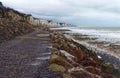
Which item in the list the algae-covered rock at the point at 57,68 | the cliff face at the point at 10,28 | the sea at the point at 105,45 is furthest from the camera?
the cliff face at the point at 10,28

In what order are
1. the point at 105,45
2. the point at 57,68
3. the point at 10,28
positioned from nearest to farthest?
the point at 57,68 → the point at 10,28 → the point at 105,45

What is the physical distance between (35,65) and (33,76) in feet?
9.41

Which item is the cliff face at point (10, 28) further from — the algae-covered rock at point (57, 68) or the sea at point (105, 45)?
the algae-covered rock at point (57, 68)

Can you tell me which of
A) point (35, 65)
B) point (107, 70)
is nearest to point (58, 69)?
point (35, 65)

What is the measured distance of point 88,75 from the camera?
44.5ft

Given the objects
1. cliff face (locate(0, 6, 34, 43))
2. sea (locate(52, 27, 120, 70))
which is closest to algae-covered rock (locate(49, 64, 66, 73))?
sea (locate(52, 27, 120, 70))

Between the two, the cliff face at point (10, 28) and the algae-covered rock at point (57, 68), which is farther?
the cliff face at point (10, 28)

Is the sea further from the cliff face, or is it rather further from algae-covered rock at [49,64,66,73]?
the cliff face

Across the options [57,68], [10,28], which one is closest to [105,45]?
[10,28]

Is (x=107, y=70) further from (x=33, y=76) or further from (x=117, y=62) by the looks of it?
(x=33, y=76)

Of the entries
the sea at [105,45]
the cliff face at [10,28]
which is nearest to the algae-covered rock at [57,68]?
the sea at [105,45]

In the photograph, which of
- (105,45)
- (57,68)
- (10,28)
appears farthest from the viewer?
(105,45)

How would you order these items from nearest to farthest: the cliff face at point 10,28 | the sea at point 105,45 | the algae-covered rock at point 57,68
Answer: the algae-covered rock at point 57,68 < the sea at point 105,45 < the cliff face at point 10,28

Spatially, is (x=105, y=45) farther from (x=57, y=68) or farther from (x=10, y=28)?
(x=57, y=68)
